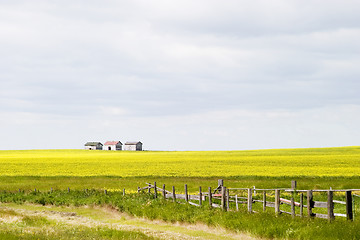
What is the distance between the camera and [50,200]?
120 feet

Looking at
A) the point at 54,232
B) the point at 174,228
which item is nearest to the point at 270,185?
the point at 174,228

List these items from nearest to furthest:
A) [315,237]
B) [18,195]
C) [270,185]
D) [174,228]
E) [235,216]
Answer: [315,237], [235,216], [174,228], [18,195], [270,185]

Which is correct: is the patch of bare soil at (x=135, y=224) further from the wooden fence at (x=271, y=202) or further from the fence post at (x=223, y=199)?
the wooden fence at (x=271, y=202)

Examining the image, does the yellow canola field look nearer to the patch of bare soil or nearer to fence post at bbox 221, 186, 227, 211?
the patch of bare soil

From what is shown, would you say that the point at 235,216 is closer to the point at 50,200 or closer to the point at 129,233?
the point at 129,233

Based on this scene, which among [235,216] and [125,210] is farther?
[125,210]

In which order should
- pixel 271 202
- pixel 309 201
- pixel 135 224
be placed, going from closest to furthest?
pixel 309 201 < pixel 271 202 < pixel 135 224

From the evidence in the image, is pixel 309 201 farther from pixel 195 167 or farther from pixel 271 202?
pixel 195 167

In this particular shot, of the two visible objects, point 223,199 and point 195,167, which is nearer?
point 223,199

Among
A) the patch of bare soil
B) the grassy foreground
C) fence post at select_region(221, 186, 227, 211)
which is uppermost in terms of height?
fence post at select_region(221, 186, 227, 211)

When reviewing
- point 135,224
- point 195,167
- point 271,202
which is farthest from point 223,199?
point 195,167

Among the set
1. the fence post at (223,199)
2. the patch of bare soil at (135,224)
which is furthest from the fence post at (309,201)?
the fence post at (223,199)

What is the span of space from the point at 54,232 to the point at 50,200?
17.7 metres

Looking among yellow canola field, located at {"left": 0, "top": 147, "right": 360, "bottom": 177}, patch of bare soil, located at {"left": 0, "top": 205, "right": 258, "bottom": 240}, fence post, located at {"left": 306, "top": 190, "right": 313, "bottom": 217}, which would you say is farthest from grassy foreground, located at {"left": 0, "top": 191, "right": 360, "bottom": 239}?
yellow canola field, located at {"left": 0, "top": 147, "right": 360, "bottom": 177}
